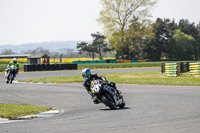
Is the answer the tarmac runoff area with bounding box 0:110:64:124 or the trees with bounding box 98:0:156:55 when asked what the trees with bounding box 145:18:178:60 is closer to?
the trees with bounding box 98:0:156:55

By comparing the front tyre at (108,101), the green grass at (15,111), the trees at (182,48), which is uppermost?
the trees at (182,48)

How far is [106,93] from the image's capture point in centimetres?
1305

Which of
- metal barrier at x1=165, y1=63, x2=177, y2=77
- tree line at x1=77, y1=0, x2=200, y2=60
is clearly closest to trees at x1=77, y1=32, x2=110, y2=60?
tree line at x1=77, y1=0, x2=200, y2=60

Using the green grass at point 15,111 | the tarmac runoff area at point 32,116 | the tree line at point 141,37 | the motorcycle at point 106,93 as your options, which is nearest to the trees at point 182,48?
the tree line at point 141,37

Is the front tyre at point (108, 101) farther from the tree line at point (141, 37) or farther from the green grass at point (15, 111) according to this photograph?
the tree line at point (141, 37)

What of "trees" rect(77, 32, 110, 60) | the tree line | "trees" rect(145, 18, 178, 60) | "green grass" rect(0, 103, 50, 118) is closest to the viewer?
"green grass" rect(0, 103, 50, 118)

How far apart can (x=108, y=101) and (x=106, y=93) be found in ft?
0.87

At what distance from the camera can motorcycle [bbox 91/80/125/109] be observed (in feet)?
42.4

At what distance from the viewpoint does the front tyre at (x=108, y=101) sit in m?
12.9

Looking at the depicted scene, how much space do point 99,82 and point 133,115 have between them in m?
2.34

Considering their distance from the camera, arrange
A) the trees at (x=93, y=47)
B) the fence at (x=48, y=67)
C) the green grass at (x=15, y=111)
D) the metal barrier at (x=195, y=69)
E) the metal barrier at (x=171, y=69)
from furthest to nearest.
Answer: the trees at (x=93, y=47), the fence at (x=48, y=67), the metal barrier at (x=171, y=69), the metal barrier at (x=195, y=69), the green grass at (x=15, y=111)

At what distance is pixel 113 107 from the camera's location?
13.0 metres

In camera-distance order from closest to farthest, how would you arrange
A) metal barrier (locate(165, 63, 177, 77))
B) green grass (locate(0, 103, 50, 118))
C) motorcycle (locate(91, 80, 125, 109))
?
green grass (locate(0, 103, 50, 118)), motorcycle (locate(91, 80, 125, 109)), metal barrier (locate(165, 63, 177, 77))

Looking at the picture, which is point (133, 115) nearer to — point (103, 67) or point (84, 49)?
point (103, 67)
